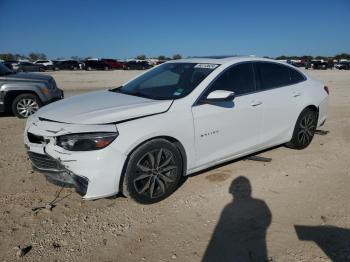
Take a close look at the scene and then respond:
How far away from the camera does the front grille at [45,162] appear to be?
3.55 metres

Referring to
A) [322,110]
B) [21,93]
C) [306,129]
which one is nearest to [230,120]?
[306,129]

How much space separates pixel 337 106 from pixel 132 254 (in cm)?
985

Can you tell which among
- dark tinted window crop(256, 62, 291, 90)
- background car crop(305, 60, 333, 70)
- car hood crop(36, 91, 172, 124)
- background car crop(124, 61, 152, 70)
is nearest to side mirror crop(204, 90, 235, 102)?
car hood crop(36, 91, 172, 124)

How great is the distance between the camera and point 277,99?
16.6 ft

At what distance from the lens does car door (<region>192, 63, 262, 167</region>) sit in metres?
4.14

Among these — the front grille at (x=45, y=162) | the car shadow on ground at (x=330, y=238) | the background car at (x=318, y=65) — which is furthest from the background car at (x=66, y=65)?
the car shadow on ground at (x=330, y=238)

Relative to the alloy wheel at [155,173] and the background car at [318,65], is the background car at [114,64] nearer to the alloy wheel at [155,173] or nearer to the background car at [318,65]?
the background car at [318,65]

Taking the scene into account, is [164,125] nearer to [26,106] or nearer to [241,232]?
[241,232]

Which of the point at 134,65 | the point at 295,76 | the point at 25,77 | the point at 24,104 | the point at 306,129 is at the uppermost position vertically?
the point at 134,65

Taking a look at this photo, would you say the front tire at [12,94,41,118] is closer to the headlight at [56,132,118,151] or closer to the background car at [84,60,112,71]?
the headlight at [56,132,118,151]

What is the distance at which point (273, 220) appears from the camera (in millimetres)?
3582

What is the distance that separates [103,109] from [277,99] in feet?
8.82

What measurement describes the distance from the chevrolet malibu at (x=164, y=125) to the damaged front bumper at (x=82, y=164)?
1cm

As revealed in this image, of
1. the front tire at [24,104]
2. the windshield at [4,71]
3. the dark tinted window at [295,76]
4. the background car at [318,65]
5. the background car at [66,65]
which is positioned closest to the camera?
the dark tinted window at [295,76]
